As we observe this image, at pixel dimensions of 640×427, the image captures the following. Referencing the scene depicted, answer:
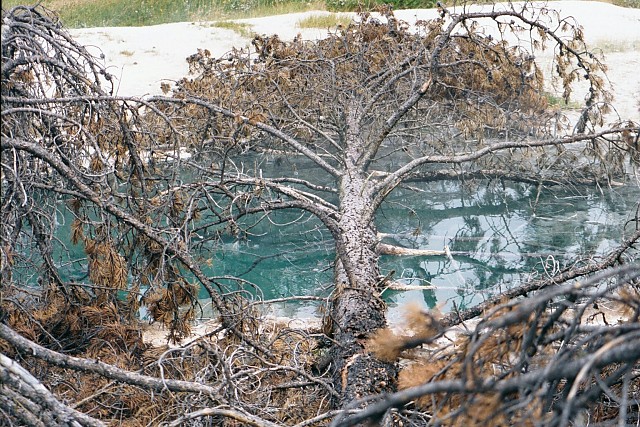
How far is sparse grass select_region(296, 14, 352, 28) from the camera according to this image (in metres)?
13.3

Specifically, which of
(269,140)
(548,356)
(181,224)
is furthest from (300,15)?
(548,356)

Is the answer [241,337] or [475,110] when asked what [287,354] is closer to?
[241,337]

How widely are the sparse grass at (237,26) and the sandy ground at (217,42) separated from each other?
78 millimetres

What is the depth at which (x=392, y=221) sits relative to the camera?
29.1 ft

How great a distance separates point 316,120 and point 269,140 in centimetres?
106

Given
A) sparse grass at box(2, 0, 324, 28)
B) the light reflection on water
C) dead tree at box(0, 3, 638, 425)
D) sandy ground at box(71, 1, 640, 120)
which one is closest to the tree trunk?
dead tree at box(0, 3, 638, 425)

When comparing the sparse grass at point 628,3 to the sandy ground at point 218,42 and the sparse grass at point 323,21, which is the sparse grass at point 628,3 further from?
the sparse grass at point 323,21

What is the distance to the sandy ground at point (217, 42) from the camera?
11.5m

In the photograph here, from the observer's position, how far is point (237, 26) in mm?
13461

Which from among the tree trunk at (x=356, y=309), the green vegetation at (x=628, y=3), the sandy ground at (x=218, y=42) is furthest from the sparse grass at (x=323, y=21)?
the tree trunk at (x=356, y=309)

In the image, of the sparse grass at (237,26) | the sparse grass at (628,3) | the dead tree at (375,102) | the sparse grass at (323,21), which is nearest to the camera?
the dead tree at (375,102)

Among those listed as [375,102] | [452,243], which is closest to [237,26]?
[375,102]

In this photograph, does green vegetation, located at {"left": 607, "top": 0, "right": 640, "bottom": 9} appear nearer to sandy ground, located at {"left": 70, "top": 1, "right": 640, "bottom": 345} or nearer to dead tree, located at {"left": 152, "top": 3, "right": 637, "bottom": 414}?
sandy ground, located at {"left": 70, "top": 1, "right": 640, "bottom": 345}

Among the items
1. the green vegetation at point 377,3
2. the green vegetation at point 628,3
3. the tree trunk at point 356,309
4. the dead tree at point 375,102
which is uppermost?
the green vegetation at point 628,3
